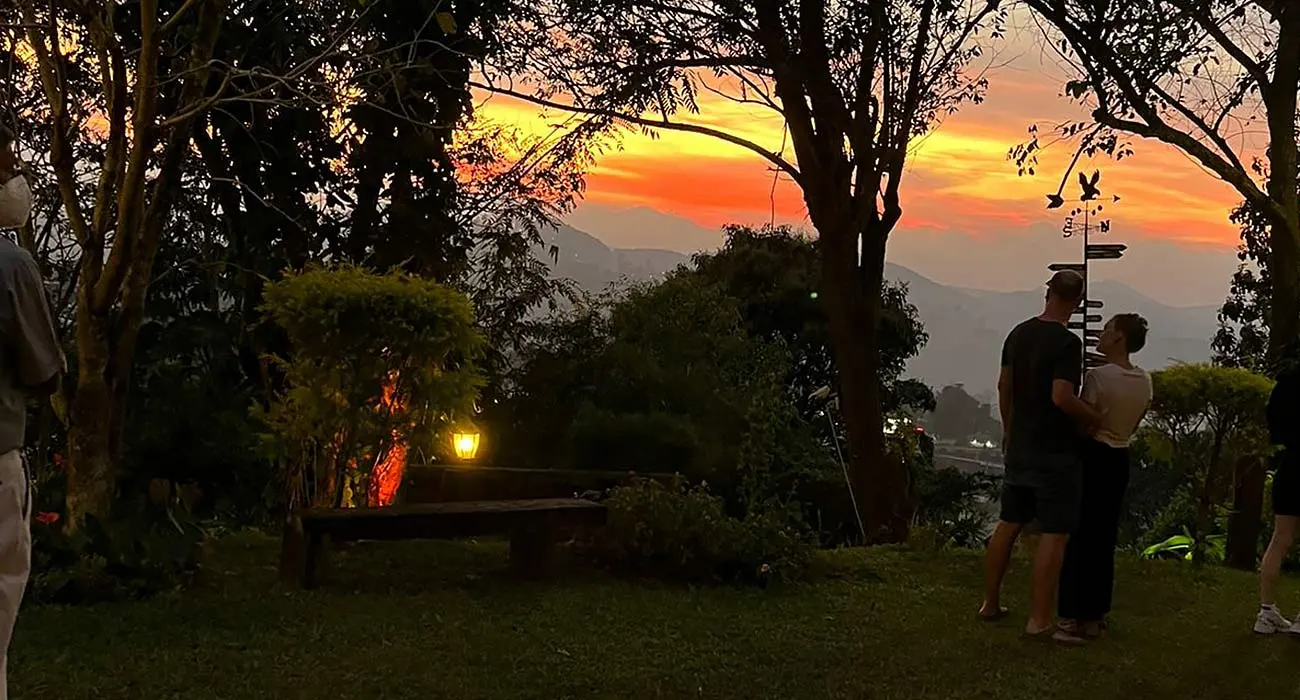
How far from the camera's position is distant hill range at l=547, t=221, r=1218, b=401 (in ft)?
42.6

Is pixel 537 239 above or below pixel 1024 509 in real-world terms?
above

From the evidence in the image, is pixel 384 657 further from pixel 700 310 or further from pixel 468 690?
pixel 700 310

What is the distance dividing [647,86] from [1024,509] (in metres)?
6.45

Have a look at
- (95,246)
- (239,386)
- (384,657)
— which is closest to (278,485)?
(239,386)

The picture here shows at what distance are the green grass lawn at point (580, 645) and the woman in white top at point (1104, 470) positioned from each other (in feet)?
0.82

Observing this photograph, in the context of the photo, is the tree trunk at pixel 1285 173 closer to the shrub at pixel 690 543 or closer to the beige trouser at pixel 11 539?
the shrub at pixel 690 543

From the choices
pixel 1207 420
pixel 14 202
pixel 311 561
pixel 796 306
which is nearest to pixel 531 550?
pixel 311 561

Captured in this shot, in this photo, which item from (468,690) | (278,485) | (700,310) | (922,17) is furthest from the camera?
(700,310)

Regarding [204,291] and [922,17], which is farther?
[922,17]

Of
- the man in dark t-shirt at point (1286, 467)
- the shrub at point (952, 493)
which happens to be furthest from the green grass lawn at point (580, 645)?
the shrub at point (952, 493)

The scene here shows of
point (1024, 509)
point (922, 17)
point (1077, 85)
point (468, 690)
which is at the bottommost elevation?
point (468, 690)

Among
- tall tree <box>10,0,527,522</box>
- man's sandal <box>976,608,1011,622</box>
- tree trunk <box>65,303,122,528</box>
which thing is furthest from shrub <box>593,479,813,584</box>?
tree trunk <box>65,303,122,528</box>

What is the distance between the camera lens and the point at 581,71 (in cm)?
1088

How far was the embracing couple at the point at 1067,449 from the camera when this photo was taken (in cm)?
541
